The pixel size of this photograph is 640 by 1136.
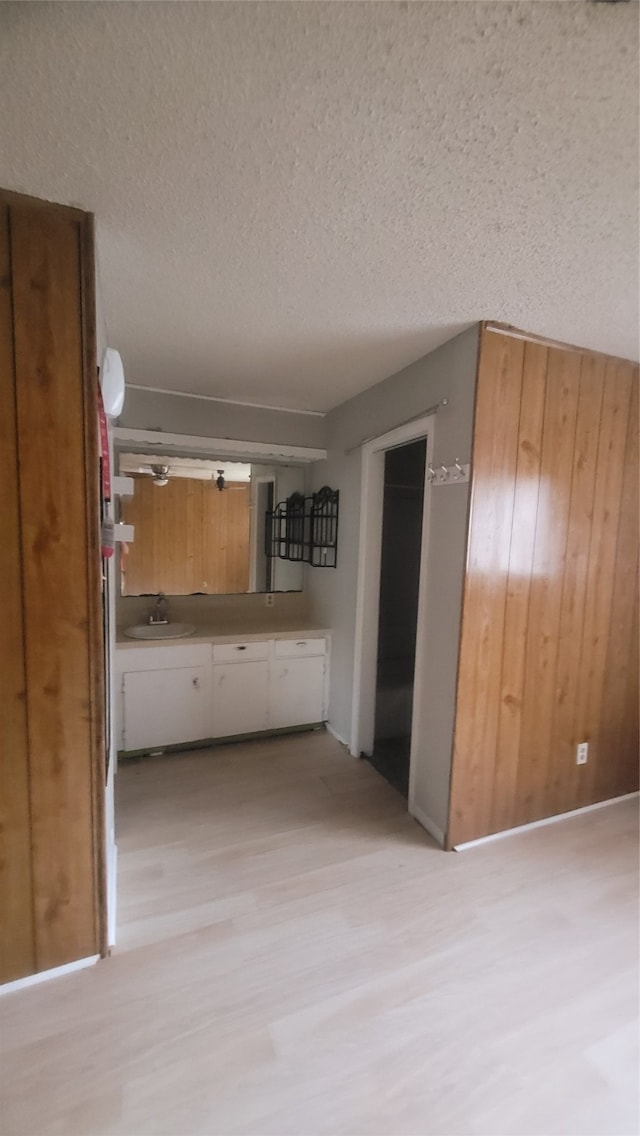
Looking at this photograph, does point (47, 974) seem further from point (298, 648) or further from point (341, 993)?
point (298, 648)

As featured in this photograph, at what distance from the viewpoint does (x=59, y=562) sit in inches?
48.9

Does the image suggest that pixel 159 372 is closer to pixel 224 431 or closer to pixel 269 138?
pixel 224 431

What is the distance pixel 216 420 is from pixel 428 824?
2655mm

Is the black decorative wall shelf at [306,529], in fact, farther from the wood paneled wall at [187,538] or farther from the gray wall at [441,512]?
the gray wall at [441,512]

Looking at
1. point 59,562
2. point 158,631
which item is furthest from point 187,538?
point 59,562

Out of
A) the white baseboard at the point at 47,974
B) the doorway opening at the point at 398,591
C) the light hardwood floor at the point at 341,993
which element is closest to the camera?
the light hardwood floor at the point at 341,993

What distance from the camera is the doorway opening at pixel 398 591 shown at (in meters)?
3.12

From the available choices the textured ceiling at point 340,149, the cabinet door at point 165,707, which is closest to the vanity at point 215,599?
the cabinet door at point 165,707

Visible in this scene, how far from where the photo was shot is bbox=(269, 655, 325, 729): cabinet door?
116 inches

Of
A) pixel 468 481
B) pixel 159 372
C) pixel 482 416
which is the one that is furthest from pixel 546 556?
pixel 159 372

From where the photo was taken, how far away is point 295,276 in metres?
1.47

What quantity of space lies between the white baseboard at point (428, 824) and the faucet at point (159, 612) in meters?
1.91

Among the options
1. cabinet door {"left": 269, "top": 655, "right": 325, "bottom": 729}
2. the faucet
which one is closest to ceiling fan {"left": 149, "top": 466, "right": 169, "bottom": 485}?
the faucet

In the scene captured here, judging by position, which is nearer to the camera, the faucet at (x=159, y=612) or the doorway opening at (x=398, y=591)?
the faucet at (x=159, y=612)
